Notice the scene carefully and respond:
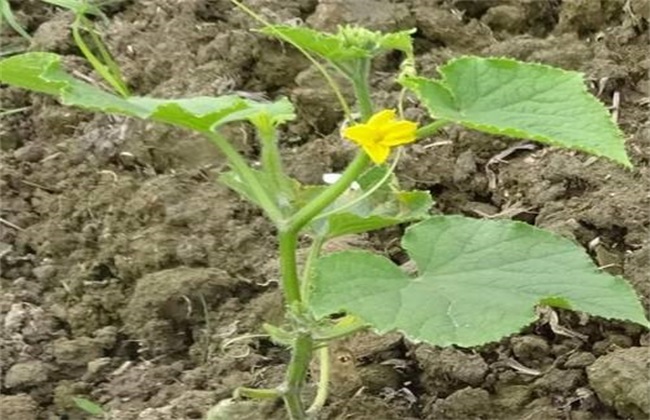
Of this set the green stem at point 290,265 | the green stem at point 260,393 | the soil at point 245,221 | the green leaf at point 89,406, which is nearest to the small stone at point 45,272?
the soil at point 245,221

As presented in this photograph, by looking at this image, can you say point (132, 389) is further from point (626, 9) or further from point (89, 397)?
point (626, 9)

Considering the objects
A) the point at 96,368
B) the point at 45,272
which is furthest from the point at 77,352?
the point at 45,272

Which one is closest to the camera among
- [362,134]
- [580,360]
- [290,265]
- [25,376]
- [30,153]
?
[362,134]

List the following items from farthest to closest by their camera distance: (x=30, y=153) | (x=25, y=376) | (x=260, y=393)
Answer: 1. (x=30, y=153)
2. (x=25, y=376)
3. (x=260, y=393)

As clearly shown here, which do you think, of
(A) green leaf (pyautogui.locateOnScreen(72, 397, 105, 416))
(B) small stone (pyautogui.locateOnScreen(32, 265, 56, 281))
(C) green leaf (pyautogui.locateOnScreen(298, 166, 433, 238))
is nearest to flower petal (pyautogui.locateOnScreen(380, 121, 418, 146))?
(C) green leaf (pyautogui.locateOnScreen(298, 166, 433, 238))

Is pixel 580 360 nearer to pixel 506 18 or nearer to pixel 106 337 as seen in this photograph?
pixel 106 337

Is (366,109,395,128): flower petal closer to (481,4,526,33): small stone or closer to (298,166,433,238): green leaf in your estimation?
(298,166,433,238): green leaf
